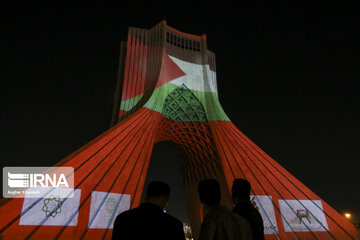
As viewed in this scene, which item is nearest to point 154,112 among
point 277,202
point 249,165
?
point 249,165

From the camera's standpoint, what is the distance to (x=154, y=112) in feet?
33.7

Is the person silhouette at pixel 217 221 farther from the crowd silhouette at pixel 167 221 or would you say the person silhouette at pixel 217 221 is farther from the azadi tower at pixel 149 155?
the azadi tower at pixel 149 155

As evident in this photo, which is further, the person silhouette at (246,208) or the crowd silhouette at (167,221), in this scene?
the person silhouette at (246,208)

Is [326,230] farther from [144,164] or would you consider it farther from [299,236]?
[144,164]

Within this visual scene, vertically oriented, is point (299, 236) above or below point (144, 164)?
below

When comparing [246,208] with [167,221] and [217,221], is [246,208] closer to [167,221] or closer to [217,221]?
[217,221]

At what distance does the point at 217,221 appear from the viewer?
173cm

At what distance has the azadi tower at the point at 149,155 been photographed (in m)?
5.80

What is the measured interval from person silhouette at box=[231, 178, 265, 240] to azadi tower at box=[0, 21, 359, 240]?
15.7ft

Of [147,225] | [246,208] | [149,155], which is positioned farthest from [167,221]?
[149,155]

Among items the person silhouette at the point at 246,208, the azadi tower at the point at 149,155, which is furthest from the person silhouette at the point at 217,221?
the azadi tower at the point at 149,155

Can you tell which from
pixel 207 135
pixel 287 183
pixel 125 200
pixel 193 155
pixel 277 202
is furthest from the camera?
pixel 193 155

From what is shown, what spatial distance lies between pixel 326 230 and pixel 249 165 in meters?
3.07

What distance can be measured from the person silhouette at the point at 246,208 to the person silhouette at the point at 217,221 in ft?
1.06
